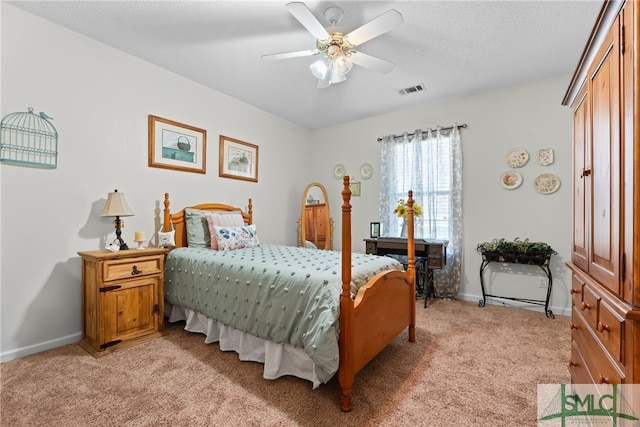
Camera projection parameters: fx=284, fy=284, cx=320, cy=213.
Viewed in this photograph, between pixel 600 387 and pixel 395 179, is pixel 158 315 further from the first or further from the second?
pixel 395 179

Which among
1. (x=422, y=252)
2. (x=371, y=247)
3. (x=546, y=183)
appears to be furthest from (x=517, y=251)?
(x=371, y=247)

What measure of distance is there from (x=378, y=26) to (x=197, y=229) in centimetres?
260

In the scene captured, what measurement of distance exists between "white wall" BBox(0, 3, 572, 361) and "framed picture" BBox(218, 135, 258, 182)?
10 centimetres

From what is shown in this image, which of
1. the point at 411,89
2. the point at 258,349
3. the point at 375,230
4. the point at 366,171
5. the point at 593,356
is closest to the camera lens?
the point at 593,356

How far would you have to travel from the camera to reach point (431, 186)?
12.8ft

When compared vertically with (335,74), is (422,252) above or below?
below

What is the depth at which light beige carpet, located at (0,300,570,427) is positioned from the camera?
5.06 feet

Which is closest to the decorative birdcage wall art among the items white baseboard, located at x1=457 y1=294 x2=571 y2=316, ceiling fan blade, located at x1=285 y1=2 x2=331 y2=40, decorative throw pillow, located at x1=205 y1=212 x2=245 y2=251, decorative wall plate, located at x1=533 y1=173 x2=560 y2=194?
decorative throw pillow, located at x1=205 y1=212 x2=245 y2=251

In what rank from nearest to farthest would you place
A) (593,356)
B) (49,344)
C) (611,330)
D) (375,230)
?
(611,330), (593,356), (49,344), (375,230)

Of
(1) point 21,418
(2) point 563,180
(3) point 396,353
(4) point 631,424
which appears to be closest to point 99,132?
(1) point 21,418

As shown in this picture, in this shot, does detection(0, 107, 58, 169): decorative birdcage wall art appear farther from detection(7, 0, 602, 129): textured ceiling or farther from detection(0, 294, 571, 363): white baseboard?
detection(0, 294, 571, 363): white baseboard

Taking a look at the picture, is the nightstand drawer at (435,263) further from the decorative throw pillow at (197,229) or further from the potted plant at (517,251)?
the decorative throw pillow at (197,229)

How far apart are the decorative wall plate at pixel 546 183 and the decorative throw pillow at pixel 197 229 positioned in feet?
12.6

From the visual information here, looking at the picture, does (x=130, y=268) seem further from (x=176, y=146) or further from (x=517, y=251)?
(x=517, y=251)
